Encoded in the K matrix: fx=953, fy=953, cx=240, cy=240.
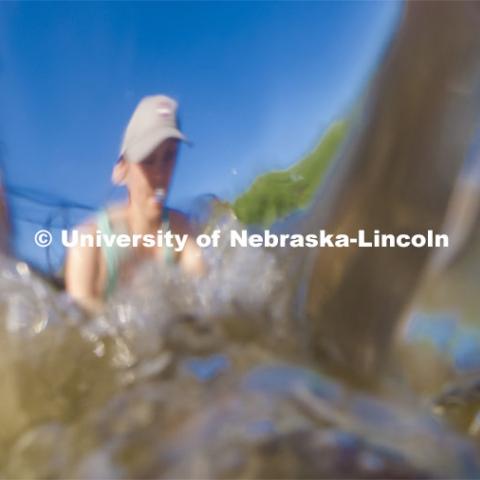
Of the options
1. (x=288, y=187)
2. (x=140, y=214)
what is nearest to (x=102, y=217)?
(x=140, y=214)

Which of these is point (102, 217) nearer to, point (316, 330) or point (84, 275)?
point (84, 275)

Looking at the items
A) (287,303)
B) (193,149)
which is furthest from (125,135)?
(287,303)

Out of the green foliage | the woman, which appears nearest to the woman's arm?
the woman

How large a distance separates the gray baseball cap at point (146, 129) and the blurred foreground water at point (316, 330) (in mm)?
68

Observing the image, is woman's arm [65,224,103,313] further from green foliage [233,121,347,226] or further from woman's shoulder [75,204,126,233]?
green foliage [233,121,347,226]

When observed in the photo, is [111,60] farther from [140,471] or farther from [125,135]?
[140,471]

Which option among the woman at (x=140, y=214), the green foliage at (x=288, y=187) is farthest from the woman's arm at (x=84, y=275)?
the green foliage at (x=288, y=187)

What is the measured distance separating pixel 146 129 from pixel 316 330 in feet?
0.58

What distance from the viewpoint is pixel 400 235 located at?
2.11 ft

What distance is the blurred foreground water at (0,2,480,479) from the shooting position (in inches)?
21.9

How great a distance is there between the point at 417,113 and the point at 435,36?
0.05 metres

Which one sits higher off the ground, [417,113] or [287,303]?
[417,113]

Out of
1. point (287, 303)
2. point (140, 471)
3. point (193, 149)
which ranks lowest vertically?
point (140, 471)

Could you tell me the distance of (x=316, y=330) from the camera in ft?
2.07
